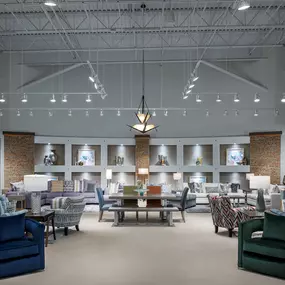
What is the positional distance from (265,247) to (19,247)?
11.9 feet

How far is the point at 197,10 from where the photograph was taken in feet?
36.3

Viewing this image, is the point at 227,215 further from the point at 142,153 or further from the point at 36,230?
the point at 142,153

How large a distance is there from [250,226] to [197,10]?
7544 millimetres

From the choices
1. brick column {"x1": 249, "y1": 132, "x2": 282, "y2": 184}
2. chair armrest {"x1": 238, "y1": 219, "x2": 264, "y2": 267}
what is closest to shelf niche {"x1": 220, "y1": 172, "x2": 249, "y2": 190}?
brick column {"x1": 249, "y1": 132, "x2": 282, "y2": 184}

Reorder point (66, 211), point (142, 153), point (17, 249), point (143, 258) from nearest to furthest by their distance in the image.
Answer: point (17, 249) → point (143, 258) → point (66, 211) → point (142, 153)

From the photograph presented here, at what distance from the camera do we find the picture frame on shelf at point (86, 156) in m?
15.4

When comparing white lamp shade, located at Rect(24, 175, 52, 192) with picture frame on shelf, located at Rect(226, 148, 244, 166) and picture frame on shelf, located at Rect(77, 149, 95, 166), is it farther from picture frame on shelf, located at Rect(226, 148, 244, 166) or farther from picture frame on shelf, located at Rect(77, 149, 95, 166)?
picture frame on shelf, located at Rect(226, 148, 244, 166)

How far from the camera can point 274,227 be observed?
18.6 feet

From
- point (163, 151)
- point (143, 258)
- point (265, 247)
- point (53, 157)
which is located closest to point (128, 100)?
point (163, 151)

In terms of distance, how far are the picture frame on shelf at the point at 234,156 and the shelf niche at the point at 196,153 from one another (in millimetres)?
775

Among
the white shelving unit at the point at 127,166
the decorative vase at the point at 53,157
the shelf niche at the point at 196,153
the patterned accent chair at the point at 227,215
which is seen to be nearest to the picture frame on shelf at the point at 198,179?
the white shelving unit at the point at 127,166

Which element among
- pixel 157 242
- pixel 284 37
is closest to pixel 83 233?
pixel 157 242

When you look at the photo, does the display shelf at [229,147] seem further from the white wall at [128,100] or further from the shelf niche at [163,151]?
the shelf niche at [163,151]

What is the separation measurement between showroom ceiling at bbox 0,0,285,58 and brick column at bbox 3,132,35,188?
11.9 ft
